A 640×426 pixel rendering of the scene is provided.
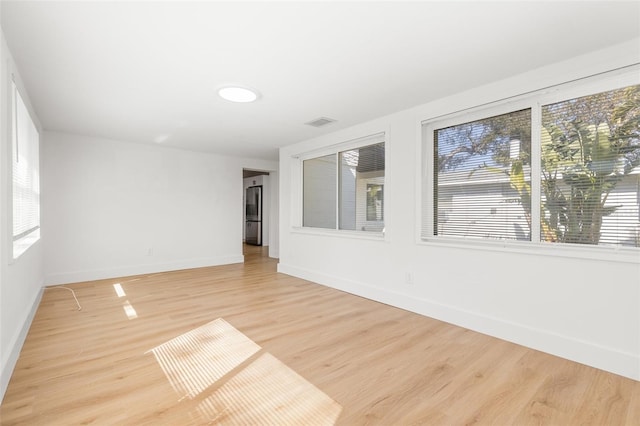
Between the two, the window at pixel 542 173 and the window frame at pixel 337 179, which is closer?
the window at pixel 542 173

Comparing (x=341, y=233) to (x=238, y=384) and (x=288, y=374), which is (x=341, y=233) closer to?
(x=288, y=374)

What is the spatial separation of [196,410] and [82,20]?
8.13ft

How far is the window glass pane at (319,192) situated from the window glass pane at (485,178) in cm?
178

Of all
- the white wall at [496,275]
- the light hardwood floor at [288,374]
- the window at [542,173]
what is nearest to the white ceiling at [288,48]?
the white wall at [496,275]

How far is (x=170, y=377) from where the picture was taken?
6.57ft

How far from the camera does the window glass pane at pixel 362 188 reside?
3.97 m

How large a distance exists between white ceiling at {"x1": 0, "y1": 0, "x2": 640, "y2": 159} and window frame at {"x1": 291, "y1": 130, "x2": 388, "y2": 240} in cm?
62

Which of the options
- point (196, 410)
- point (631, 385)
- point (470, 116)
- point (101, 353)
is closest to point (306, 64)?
point (470, 116)

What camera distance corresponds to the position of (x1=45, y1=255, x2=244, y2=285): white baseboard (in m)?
4.51

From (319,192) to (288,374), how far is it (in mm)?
3320

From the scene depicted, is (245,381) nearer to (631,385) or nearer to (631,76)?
(631,385)

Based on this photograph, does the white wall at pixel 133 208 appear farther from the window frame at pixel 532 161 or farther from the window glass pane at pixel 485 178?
the window glass pane at pixel 485 178

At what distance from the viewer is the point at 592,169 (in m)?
2.30

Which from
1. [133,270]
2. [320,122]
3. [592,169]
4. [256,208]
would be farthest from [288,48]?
[256,208]
